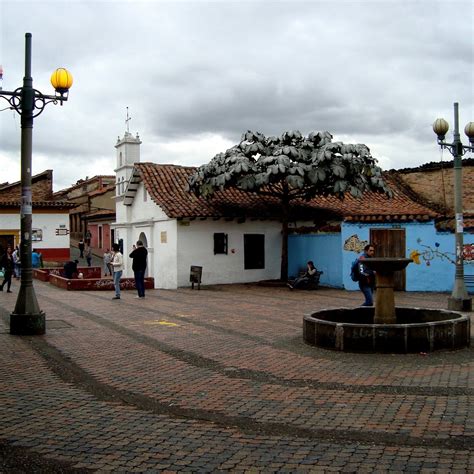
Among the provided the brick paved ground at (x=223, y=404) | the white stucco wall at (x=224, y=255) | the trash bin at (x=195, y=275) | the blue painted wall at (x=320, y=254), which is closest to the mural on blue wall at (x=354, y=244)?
the blue painted wall at (x=320, y=254)

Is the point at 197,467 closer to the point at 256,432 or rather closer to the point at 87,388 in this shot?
the point at 256,432

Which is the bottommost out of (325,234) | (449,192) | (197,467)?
(197,467)

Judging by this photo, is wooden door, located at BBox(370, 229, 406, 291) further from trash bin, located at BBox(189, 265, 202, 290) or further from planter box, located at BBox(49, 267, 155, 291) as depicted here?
planter box, located at BBox(49, 267, 155, 291)

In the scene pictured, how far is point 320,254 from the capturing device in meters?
23.5

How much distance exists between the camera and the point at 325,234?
2305 cm

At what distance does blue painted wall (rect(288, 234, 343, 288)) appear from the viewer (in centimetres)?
2245

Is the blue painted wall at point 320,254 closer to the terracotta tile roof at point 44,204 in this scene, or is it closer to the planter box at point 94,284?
the planter box at point 94,284

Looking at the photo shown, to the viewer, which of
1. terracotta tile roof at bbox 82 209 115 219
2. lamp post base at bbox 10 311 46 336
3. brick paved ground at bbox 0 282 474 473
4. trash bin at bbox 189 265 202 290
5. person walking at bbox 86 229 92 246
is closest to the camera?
brick paved ground at bbox 0 282 474 473

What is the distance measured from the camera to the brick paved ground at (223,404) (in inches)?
195

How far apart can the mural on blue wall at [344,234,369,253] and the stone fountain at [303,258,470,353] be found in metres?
11.0

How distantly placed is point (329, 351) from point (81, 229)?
49.6 m

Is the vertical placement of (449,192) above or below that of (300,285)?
above

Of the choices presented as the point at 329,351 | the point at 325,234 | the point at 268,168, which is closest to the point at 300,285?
the point at 325,234

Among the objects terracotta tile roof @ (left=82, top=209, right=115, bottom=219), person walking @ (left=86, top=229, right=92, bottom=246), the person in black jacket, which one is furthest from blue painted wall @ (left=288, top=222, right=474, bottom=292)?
person walking @ (left=86, top=229, right=92, bottom=246)
